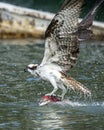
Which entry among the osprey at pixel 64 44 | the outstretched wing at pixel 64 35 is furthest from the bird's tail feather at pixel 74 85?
the outstretched wing at pixel 64 35

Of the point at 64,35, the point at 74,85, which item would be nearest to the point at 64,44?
the point at 64,35

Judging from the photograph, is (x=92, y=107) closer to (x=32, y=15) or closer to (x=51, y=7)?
(x=32, y=15)

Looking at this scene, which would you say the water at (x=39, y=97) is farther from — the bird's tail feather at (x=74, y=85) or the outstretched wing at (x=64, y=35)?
the outstretched wing at (x=64, y=35)

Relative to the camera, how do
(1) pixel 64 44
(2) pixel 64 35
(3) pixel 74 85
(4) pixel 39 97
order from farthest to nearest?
(4) pixel 39 97, (3) pixel 74 85, (1) pixel 64 44, (2) pixel 64 35

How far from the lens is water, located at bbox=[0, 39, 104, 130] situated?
10211mm

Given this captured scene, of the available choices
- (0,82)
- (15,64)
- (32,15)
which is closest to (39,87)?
(0,82)

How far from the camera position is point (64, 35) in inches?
446

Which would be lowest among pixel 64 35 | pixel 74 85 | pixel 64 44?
pixel 74 85

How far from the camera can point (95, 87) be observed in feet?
43.4

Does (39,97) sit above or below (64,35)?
below

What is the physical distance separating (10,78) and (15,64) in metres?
2.07

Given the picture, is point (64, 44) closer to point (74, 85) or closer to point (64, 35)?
point (64, 35)

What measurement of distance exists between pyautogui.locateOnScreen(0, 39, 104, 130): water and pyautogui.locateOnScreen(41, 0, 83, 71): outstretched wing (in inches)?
32.4

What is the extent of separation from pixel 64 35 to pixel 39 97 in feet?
5.16
